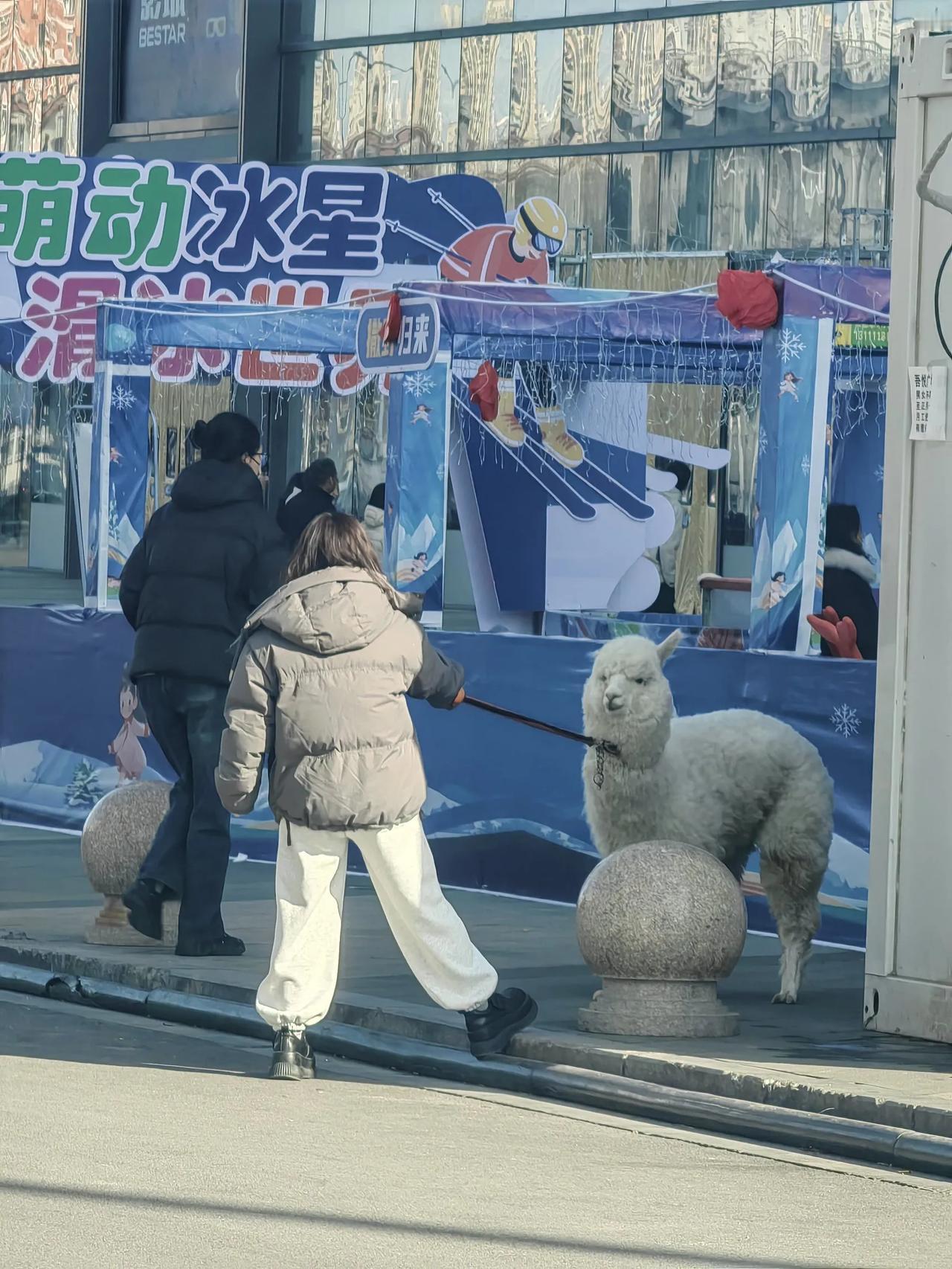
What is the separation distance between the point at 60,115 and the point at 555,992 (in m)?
28.0

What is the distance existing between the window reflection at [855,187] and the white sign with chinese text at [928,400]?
17436 mm

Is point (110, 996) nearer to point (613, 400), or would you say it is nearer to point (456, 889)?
point (456, 889)

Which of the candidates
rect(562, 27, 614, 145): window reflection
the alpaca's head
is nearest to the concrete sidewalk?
the alpaca's head

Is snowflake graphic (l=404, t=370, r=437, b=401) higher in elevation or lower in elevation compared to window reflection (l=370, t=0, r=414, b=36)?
lower

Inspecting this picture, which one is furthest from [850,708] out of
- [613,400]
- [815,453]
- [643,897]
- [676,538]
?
[676,538]

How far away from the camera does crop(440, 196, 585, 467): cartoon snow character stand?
18.3 m

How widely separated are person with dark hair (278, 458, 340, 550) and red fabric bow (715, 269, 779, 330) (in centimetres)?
381

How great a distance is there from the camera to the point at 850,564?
14.4m

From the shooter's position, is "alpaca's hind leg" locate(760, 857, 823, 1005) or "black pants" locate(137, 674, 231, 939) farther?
"black pants" locate(137, 674, 231, 939)

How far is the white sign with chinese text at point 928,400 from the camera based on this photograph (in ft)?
28.3

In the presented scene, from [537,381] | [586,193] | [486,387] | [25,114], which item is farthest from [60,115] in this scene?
[486,387]

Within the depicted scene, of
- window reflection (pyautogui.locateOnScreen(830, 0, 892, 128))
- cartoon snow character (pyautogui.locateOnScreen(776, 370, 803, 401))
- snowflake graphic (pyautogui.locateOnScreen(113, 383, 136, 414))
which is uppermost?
window reflection (pyautogui.locateOnScreen(830, 0, 892, 128))

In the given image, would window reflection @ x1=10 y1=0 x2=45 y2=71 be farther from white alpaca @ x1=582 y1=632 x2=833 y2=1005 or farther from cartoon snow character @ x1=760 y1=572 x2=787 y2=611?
white alpaca @ x1=582 y1=632 x2=833 y2=1005

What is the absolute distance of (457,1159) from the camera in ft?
22.9
